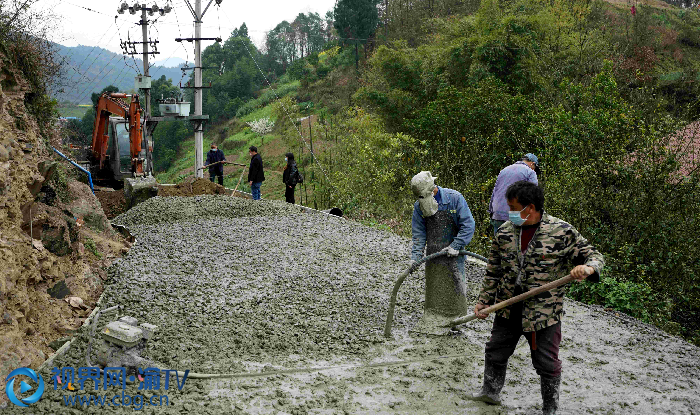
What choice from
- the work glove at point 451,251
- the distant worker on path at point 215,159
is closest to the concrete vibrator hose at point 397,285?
the work glove at point 451,251

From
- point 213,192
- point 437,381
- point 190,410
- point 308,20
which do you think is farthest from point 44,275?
point 308,20

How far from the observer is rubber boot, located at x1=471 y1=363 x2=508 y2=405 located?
3.87 m

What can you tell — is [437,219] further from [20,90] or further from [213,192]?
[213,192]

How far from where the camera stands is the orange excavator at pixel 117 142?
14617 millimetres

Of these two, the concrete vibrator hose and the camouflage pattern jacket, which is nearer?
the camouflage pattern jacket

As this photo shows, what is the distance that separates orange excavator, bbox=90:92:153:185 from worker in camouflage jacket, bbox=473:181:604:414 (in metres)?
12.8

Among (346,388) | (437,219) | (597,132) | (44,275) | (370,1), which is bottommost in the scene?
(346,388)

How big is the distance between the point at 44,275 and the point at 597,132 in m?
7.68

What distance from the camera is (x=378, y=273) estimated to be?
765 centimetres

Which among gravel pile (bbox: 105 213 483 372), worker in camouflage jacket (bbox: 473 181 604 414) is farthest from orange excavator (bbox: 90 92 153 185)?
worker in camouflage jacket (bbox: 473 181 604 414)

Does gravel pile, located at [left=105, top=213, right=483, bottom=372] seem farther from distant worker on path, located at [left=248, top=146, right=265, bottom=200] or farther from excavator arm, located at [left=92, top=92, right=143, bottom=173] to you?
excavator arm, located at [left=92, top=92, right=143, bottom=173]

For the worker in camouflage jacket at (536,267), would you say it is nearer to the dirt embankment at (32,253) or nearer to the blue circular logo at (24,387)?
the blue circular logo at (24,387)

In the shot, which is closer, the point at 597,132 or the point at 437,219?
the point at 437,219

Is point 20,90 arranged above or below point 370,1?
below
